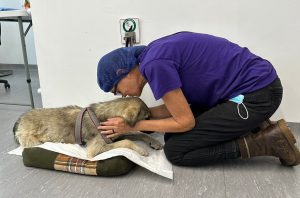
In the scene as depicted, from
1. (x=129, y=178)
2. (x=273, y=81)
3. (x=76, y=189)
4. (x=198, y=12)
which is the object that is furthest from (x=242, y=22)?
(x=76, y=189)

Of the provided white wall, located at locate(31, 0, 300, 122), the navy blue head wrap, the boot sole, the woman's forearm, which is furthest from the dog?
the boot sole

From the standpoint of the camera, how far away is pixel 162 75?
4.66ft

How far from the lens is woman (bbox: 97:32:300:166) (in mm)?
1498

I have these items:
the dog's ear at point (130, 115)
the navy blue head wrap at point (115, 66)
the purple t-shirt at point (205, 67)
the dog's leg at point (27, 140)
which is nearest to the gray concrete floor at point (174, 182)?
the dog's leg at point (27, 140)

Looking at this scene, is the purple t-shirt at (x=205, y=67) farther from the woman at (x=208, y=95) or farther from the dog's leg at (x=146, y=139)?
the dog's leg at (x=146, y=139)

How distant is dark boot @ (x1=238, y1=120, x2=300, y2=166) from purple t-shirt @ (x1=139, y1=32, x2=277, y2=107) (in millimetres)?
246

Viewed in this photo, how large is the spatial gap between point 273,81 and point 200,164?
2.00ft

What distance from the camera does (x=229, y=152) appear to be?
161cm

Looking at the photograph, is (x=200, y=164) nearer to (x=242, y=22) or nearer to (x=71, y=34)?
(x=242, y=22)

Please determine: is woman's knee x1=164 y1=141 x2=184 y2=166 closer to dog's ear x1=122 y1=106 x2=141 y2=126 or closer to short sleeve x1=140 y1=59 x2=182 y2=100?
dog's ear x1=122 y1=106 x2=141 y2=126

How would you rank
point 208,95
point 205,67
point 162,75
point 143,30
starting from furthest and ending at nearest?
1. point 143,30
2. point 208,95
3. point 205,67
4. point 162,75

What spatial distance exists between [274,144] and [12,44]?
439 centimetres

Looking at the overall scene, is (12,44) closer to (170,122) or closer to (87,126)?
(87,126)

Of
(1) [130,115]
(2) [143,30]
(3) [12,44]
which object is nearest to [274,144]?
(1) [130,115]
